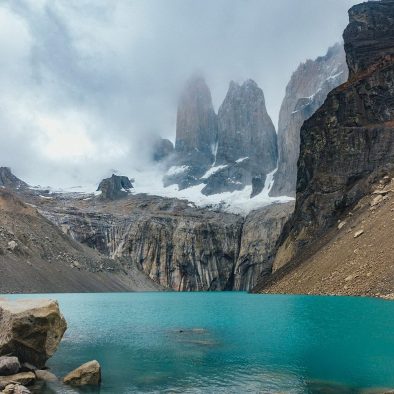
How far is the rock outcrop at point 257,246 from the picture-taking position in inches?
6560

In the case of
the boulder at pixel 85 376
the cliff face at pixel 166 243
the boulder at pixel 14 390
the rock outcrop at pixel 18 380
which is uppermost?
the cliff face at pixel 166 243

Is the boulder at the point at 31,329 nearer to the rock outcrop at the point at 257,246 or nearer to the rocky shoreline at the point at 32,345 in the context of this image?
the rocky shoreline at the point at 32,345

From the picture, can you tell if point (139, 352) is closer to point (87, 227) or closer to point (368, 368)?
point (368, 368)

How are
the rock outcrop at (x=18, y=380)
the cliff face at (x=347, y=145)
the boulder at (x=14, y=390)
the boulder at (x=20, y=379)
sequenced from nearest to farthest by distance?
the boulder at (x=14, y=390) → the rock outcrop at (x=18, y=380) → the boulder at (x=20, y=379) → the cliff face at (x=347, y=145)

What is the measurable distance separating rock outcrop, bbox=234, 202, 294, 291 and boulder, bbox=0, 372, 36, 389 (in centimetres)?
14573

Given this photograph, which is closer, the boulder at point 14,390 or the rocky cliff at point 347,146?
the boulder at point 14,390

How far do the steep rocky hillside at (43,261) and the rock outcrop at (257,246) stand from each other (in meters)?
43.4

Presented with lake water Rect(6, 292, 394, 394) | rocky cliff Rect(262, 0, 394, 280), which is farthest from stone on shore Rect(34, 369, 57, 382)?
rocky cliff Rect(262, 0, 394, 280)

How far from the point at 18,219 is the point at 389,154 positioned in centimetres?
7810

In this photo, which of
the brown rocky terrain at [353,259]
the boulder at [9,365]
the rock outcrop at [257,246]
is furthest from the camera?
the rock outcrop at [257,246]

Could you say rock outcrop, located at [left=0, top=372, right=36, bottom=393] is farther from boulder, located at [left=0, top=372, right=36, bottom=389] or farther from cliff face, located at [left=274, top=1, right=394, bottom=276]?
cliff face, located at [left=274, top=1, right=394, bottom=276]

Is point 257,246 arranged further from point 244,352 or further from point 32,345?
point 32,345

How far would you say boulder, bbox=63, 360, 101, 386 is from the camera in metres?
20.3

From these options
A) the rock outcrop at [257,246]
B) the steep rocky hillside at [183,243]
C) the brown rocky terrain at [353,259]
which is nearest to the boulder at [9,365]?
the brown rocky terrain at [353,259]
